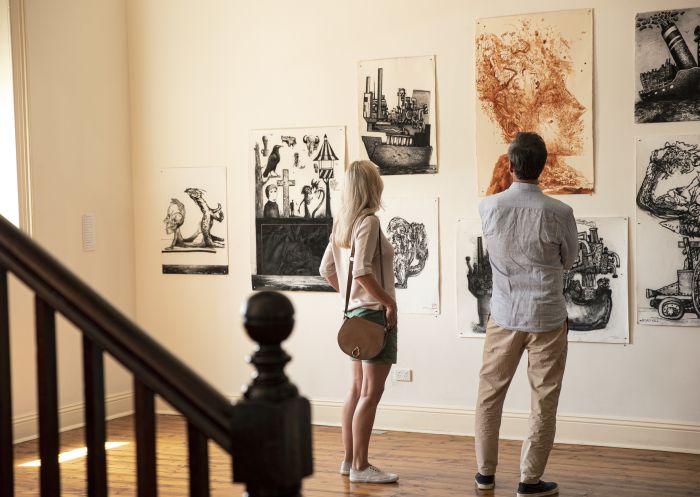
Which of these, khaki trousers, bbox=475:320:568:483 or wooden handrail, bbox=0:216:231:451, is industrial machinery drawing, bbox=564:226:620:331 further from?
wooden handrail, bbox=0:216:231:451

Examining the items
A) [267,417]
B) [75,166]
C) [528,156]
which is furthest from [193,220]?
[267,417]

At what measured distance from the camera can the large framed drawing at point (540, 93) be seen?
584cm

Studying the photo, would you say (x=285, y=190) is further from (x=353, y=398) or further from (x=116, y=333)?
(x=116, y=333)

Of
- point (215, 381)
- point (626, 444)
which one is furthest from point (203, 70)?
point (626, 444)

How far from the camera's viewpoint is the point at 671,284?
5688 mm

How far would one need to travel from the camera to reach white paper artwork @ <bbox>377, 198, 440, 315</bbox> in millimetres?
6262

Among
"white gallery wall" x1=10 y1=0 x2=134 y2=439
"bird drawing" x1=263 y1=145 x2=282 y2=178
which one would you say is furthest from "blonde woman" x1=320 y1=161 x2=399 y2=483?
"white gallery wall" x1=10 y1=0 x2=134 y2=439

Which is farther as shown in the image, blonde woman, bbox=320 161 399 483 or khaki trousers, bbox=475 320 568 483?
blonde woman, bbox=320 161 399 483

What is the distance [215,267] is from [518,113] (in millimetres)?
2594

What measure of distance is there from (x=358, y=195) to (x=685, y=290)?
93.5 inches

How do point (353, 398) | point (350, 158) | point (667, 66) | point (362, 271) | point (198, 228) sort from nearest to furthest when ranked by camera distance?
1. point (362, 271)
2. point (353, 398)
3. point (667, 66)
4. point (350, 158)
5. point (198, 228)

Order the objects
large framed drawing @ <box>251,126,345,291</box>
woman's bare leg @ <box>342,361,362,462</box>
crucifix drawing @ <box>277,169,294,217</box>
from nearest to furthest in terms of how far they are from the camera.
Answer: woman's bare leg @ <box>342,361,362,462</box> < large framed drawing @ <box>251,126,345,291</box> < crucifix drawing @ <box>277,169,294,217</box>

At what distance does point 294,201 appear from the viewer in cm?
663

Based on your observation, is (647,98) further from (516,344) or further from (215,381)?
(215,381)
